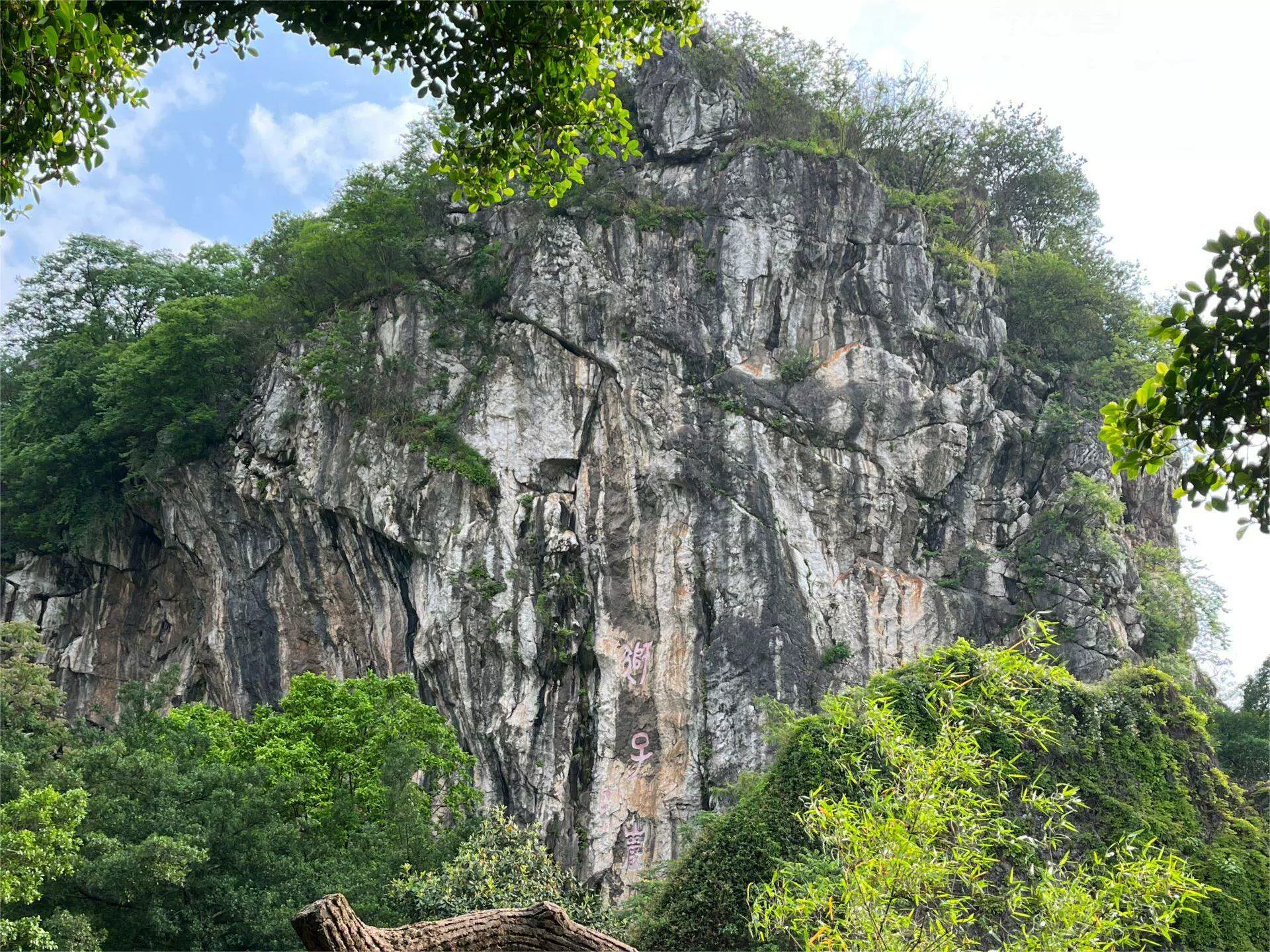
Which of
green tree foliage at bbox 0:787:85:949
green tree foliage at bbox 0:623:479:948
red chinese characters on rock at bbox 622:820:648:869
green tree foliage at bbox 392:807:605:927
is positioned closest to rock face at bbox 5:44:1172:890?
red chinese characters on rock at bbox 622:820:648:869

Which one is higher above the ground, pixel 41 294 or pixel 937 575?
pixel 41 294

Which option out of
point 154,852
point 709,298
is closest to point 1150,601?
point 709,298

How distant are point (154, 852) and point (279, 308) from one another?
43.2 feet

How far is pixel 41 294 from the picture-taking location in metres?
23.6

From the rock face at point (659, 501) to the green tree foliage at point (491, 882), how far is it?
376 centimetres

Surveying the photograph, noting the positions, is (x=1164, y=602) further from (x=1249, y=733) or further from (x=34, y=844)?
(x=34, y=844)

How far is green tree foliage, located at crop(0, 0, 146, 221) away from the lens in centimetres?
386

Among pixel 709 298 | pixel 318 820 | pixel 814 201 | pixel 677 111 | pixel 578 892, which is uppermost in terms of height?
pixel 677 111

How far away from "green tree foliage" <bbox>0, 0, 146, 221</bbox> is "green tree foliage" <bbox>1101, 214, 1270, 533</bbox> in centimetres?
373

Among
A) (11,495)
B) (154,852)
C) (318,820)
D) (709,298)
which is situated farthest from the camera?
(11,495)

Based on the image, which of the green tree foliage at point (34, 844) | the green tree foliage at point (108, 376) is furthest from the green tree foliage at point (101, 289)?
the green tree foliage at point (34, 844)

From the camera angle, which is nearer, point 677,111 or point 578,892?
point 578,892

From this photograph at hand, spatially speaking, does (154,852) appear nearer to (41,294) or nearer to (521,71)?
(521,71)

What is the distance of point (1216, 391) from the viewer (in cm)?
332
